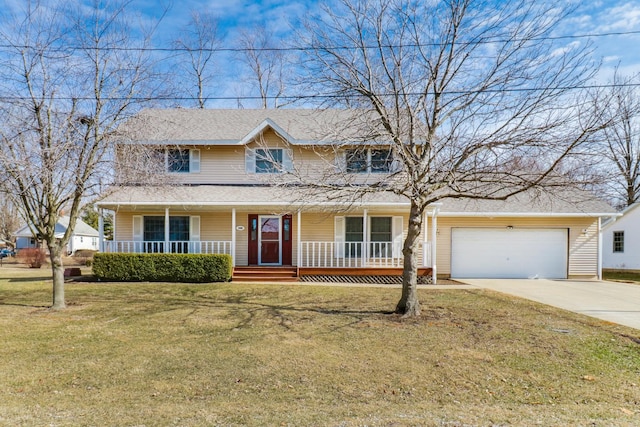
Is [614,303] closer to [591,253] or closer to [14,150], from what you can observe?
[591,253]

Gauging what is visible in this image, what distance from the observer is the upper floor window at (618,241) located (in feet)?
64.4

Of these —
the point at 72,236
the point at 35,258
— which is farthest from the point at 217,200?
the point at 72,236

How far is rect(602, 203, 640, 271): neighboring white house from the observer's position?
18.8m

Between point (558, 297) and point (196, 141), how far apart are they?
43.2ft

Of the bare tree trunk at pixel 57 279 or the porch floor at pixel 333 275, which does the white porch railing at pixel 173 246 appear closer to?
the porch floor at pixel 333 275

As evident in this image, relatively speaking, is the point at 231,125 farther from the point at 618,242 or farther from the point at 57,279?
the point at 618,242

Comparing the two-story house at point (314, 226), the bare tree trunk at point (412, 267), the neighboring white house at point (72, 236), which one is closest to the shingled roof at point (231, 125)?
the two-story house at point (314, 226)

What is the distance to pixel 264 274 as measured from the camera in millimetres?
13156

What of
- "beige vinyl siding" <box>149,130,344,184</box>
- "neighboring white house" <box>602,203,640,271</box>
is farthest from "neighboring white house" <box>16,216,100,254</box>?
"neighboring white house" <box>602,203,640,271</box>

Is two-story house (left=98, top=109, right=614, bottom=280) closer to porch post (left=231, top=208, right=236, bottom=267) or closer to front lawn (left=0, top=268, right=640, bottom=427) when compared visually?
porch post (left=231, top=208, right=236, bottom=267)

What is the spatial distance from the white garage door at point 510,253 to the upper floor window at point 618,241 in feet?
25.1

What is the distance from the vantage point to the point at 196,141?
1437 cm

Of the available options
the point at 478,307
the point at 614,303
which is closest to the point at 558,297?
the point at 614,303

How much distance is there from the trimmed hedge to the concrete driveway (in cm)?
894
